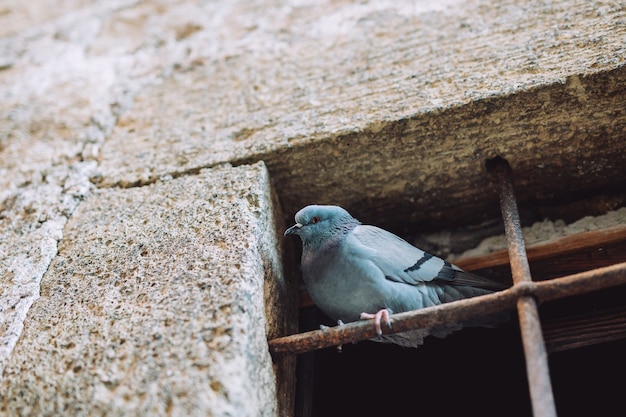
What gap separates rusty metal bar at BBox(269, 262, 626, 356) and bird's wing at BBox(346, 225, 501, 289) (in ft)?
0.95

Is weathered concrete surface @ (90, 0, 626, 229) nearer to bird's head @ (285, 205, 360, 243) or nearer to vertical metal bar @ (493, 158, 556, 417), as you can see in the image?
bird's head @ (285, 205, 360, 243)

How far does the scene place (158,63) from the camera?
2.47 m

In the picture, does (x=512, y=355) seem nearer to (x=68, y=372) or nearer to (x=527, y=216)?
(x=527, y=216)

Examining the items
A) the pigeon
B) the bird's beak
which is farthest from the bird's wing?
the bird's beak

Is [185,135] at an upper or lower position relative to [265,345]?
upper

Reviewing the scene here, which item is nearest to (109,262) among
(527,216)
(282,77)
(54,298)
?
(54,298)

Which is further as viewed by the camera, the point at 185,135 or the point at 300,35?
the point at 300,35

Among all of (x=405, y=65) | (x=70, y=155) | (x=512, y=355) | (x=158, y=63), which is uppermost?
(x=158, y=63)

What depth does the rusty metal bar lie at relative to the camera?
1265 millimetres

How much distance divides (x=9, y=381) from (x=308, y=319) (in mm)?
957

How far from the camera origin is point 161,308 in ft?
4.48

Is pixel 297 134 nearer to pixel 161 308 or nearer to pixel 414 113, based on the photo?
pixel 414 113

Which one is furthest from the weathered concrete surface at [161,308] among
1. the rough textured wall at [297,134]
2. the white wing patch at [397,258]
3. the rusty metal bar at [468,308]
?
the white wing patch at [397,258]

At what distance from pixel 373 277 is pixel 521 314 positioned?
1.47ft
